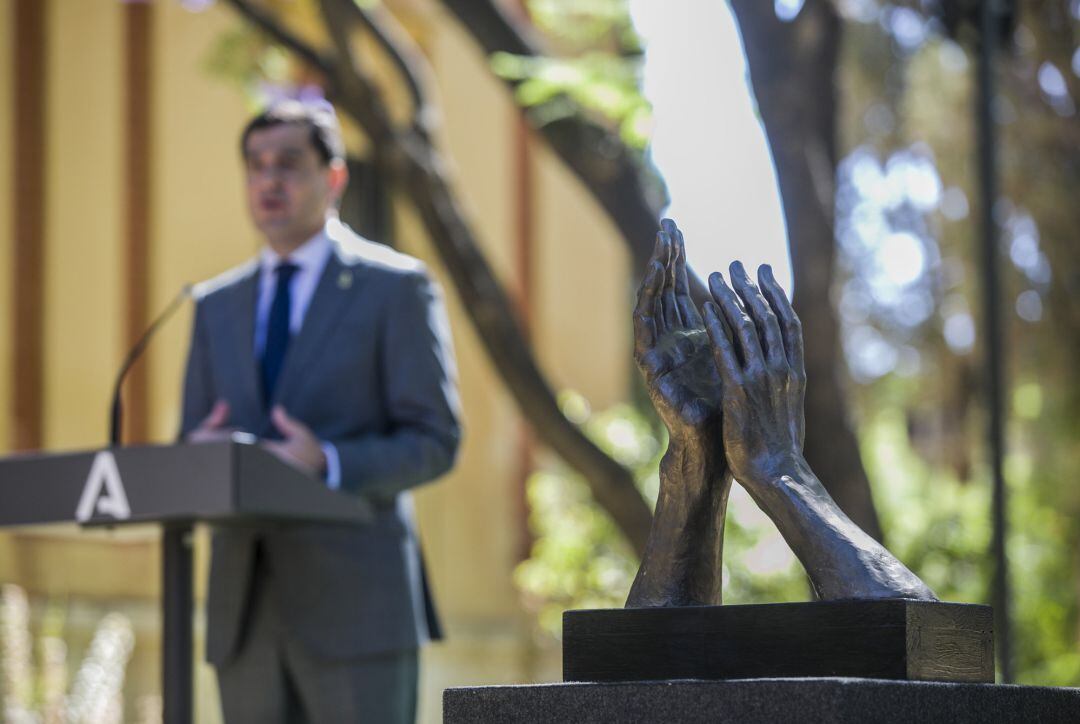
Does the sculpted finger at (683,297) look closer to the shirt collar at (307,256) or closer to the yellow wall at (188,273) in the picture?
the shirt collar at (307,256)

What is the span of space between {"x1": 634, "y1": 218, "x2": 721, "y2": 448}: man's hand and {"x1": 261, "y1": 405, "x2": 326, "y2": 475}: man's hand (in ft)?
3.84

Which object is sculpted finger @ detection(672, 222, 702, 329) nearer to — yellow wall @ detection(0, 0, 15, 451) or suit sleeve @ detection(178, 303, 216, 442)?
suit sleeve @ detection(178, 303, 216, 442)

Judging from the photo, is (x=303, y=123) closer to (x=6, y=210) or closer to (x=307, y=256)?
(x=307, y=256)

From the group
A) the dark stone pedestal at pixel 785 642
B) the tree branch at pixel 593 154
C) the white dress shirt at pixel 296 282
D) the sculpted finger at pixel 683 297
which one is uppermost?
the tree branch at pixel 593 154

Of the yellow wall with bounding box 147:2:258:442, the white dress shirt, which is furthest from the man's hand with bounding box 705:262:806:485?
the yellow wall with bounding box 147:2:258:442

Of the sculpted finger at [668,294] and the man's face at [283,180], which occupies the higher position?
the man's face at [283,180]

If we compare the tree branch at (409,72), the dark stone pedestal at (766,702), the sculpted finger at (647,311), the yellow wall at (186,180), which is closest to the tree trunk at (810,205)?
the tree branch at (409,72)

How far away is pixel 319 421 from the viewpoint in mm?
4555

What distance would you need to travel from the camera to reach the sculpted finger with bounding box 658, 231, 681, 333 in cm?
329

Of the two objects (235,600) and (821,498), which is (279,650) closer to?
(235,600)

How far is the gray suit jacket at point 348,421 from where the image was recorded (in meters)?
4.37

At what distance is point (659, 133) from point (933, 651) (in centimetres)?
447

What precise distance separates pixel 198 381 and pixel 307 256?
16.7 inches

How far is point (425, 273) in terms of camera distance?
15.7 feet
